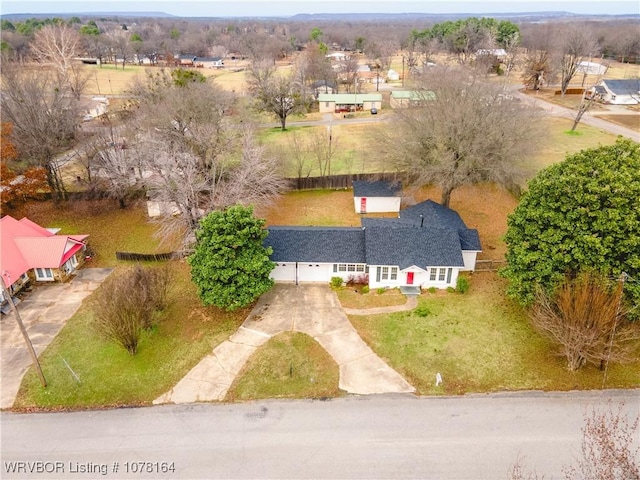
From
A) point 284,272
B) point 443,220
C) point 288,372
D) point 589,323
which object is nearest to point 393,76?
point 443,220

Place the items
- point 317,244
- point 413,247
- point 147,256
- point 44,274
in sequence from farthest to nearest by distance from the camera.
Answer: point 147,256 → point 44,274 → point 317,244 → point 413,247

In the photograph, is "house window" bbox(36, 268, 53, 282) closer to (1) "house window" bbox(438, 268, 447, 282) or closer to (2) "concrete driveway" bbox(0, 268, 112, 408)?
(2) "concrete driveway" bbox(0, 268, 112, 408)

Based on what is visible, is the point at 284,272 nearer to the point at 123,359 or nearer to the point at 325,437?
the point at 123,359

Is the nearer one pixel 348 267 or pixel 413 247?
pixel 413 247

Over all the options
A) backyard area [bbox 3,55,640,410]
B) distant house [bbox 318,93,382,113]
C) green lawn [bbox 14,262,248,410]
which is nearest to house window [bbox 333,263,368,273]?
backyard area [bbox 3,55,640,410]

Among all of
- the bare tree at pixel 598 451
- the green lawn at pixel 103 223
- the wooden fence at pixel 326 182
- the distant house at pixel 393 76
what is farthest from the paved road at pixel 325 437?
the distant house at pixel 393 76

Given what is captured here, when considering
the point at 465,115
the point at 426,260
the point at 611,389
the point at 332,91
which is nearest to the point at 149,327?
the point at 426,260

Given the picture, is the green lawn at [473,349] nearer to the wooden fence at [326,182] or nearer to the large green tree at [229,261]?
the large green tree at [229,261]

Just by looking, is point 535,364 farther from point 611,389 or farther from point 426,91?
point 426,91
